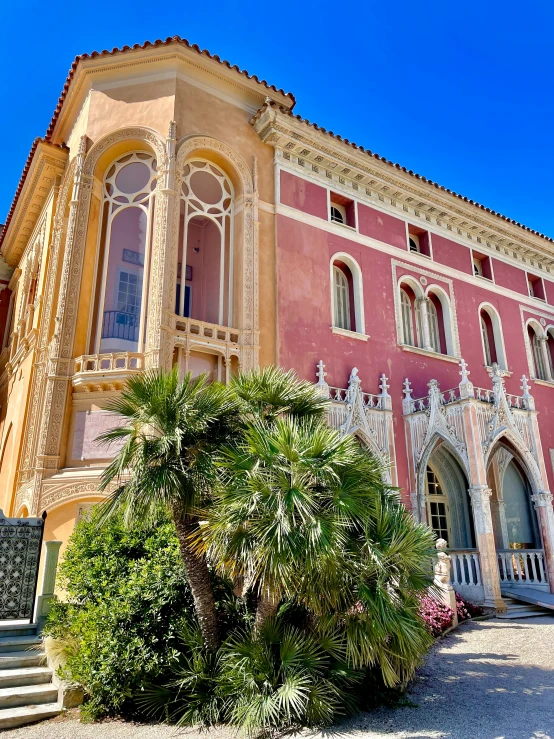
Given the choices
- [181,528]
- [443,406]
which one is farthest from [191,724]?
[443,406]

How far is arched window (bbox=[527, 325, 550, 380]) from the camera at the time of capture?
22359 mm

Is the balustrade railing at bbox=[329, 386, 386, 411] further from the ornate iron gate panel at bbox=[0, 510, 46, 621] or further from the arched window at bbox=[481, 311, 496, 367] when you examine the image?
the ornate iron gate panel at bbox=[0, 510, 46, 621]

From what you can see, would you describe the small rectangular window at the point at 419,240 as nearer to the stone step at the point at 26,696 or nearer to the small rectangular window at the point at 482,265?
the small rectangular window at the point at 482,265

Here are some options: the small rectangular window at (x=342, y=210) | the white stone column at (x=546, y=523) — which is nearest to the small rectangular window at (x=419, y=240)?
the small rectangular window at (x=342, y=210)

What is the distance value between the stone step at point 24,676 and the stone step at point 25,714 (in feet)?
1.47

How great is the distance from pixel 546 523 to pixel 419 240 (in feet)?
32.8

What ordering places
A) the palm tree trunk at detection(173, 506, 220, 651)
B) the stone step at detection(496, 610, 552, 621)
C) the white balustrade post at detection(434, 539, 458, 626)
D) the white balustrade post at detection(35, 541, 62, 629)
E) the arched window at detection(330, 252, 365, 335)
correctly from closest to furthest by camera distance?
the palm tree trunk at detection(173, 506, 220, 651) → the white balustrade post at detection(35, 541, 62, 629) → the white balustrade post at detection(434, 539, 458, 626) → the stone step at detection(496, 610, 552, 621) → the arched window at detection(330, 252, 365, 335)

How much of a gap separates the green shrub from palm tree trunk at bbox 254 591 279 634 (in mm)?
1035

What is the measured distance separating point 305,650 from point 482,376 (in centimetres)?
1480

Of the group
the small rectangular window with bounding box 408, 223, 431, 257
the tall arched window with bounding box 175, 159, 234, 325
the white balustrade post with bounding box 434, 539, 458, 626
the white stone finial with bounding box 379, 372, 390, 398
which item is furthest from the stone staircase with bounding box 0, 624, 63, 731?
the small rectangular window with bounding box 408, 223, 431, 257

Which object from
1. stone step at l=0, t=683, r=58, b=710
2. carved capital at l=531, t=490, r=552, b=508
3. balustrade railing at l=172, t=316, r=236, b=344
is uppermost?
balustrade railing at l=172, t=316, r=236, b=344

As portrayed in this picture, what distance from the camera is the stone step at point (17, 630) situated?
353 inches

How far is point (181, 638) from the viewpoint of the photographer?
745cm

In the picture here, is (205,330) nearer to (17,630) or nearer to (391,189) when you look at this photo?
(17,630)
